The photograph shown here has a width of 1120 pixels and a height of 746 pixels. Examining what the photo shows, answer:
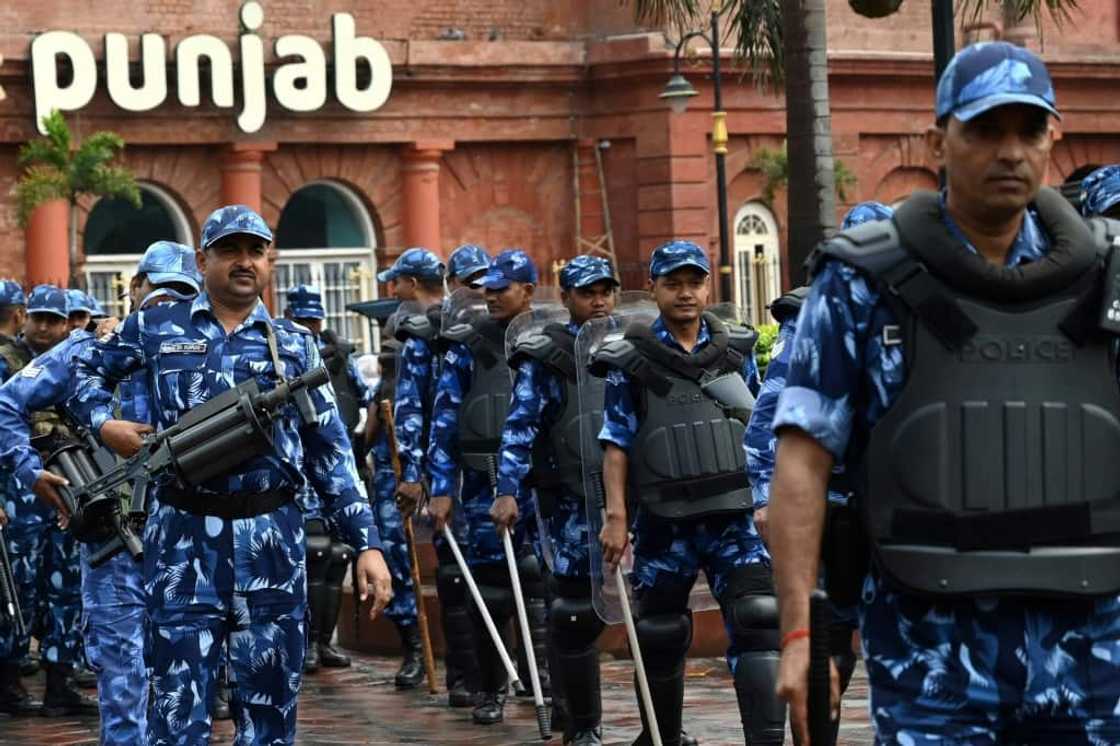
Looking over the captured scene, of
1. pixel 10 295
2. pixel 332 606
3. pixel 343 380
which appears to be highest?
pixel 10 295

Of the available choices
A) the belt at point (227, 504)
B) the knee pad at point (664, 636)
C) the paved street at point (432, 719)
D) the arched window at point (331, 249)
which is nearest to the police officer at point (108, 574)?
the paved street at point (432, 719)

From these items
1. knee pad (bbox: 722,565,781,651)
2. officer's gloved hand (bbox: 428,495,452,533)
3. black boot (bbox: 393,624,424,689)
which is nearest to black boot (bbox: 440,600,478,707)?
officer's gloved hand (bbox: 428,495,452,533)

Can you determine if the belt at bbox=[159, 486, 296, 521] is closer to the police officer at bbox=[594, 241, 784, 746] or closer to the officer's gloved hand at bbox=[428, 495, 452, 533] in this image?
the police officer at bbox=[594, 241, 784, 746]

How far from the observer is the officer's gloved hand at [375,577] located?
7988 millimetres

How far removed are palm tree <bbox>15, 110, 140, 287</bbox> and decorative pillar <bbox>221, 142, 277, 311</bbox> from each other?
9.05 ft

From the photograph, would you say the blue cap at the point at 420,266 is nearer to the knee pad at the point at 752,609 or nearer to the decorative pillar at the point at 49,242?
the knee pad at the point at 752,609

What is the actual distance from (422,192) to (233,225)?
30809 mm

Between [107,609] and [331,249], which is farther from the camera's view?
[331,249]

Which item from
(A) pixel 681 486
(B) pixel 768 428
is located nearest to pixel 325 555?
(A) pixel 681 486

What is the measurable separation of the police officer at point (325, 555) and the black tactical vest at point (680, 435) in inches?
190

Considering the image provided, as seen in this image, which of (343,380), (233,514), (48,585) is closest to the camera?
(233,514)

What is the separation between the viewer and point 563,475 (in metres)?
10.9

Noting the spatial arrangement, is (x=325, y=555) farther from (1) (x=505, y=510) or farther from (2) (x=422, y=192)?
(2) (x=422, y=192)

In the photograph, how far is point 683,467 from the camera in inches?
369
